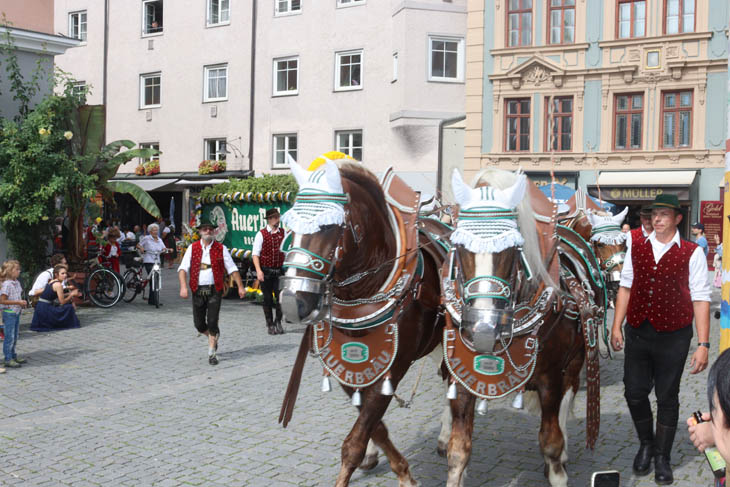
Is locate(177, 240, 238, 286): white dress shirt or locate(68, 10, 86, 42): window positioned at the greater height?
locate(68, 10, 86, 42): window

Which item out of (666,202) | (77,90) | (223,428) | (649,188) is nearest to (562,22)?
(649,188)

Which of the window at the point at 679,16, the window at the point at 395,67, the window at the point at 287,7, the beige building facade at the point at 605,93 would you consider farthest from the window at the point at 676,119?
the window at the point at 287,7

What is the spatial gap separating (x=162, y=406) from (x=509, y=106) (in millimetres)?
19617

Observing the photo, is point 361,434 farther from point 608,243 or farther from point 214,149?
point 214,149

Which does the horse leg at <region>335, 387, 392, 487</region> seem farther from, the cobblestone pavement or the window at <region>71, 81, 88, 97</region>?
the window at <region>71, 81, 88, 97</region>

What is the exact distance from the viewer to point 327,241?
3.90 m

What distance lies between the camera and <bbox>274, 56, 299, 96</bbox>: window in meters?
27.4

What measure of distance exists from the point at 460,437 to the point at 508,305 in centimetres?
85

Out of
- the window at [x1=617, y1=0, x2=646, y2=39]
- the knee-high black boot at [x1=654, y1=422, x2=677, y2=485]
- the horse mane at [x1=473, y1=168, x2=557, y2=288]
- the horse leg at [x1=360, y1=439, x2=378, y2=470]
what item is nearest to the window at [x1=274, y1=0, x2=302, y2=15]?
the window at [x1=617, y1=0, x2=646, y2=39]

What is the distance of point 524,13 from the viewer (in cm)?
2388

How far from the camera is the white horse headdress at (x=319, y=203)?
3.84m

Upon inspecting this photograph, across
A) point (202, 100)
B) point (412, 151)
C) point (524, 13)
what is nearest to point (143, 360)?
point (412, 151)

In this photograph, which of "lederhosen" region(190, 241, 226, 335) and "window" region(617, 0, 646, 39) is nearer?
"lederhosen" region(190, 241, 226, 335)

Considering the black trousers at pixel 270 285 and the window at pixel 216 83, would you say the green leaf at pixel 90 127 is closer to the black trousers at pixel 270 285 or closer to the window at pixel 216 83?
the black trousers at pixel 270 285
